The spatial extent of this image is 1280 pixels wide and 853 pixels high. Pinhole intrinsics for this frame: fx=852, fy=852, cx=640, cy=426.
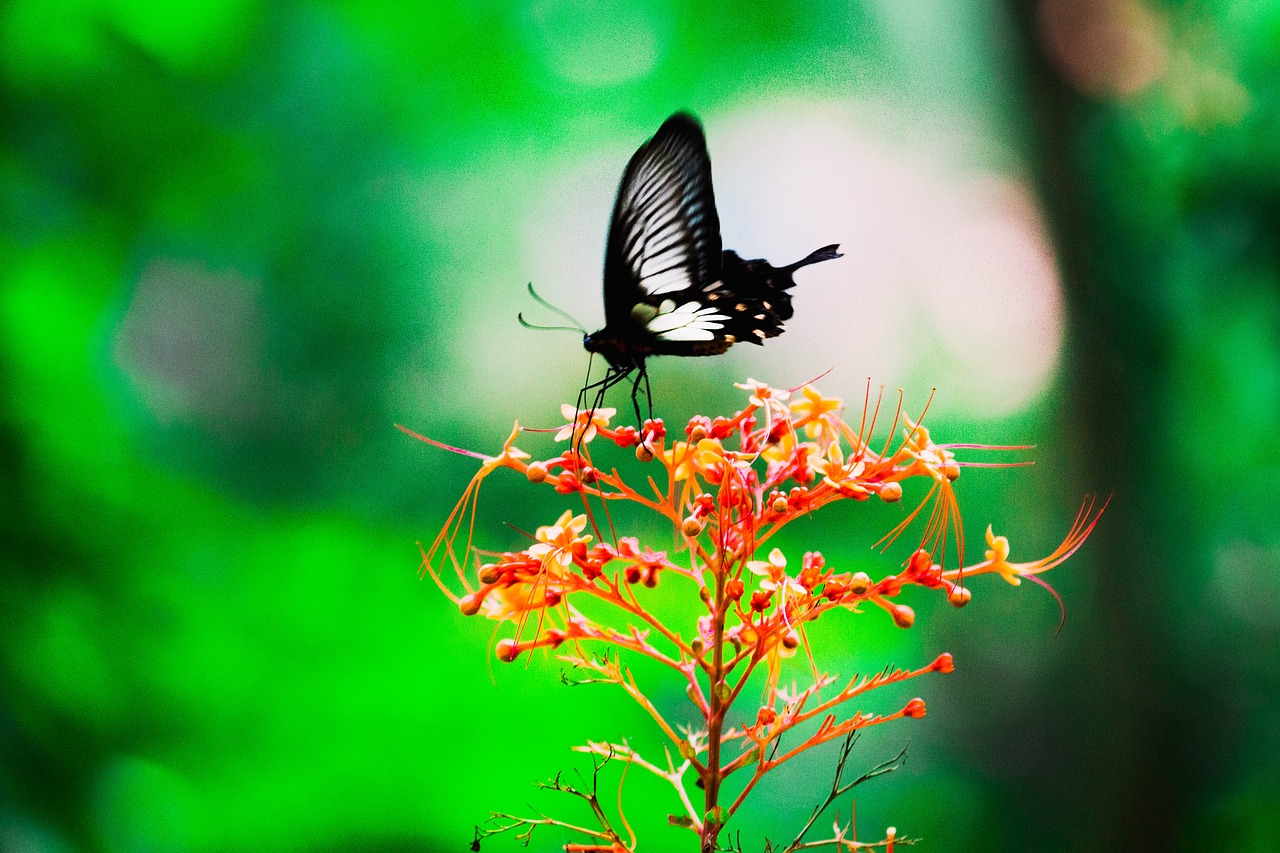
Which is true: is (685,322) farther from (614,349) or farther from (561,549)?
(561,549)

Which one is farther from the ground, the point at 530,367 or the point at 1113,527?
the point at 530,367

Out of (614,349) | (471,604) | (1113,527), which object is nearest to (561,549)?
(471,604)

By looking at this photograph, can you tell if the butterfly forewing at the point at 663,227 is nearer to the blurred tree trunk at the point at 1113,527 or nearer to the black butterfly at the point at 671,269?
the black butterfly at the point at 671,269

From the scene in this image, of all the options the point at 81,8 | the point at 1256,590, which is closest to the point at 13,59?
the point at 81,8

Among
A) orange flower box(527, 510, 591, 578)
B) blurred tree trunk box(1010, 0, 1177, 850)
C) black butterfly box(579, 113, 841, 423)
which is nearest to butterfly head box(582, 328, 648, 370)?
black butterfly box(579, 113, 841, 423)

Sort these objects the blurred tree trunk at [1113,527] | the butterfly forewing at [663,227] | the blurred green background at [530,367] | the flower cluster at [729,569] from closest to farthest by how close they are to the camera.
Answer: the flower cluster at [729,569], the butterfly forewing at [663,227], the blurred green background at [530,367], the blurred tree trunk at [1113,527]

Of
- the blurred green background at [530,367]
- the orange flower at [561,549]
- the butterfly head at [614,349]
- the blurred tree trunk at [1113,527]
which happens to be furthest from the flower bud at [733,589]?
the blurred tree trunk at [1113,527]
